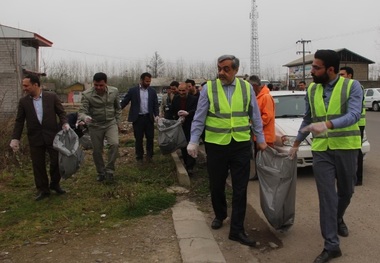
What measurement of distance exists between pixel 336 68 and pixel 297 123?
3.85m

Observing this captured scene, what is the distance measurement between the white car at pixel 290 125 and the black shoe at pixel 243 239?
2.97 metres

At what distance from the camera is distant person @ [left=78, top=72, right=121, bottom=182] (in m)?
6.43

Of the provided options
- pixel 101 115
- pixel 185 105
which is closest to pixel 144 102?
pixel 185 105

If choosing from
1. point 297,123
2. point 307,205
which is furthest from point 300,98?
point 307,205

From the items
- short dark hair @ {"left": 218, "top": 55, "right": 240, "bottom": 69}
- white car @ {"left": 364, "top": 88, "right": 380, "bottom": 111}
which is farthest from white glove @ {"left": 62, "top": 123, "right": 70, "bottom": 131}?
white car @ {"left": 364, "top": 88, "right": 380, "bottom": 111}

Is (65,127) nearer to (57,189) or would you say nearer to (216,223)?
(57,189)

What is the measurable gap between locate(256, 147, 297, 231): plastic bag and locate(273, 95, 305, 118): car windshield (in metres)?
3.93

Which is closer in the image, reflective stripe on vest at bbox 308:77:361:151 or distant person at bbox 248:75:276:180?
reflective stripe on vest at bbox 308:77:361:151

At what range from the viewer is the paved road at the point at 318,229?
388 centimetres

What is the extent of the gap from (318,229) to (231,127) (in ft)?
5.21

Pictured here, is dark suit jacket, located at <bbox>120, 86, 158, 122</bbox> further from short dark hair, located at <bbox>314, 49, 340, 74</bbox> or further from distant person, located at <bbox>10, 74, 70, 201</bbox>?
short dark hair, located at <bbox>314, 49, 340, 74</bbox>

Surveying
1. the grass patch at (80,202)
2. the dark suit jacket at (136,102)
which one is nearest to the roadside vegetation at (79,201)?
the grass patch at (80,202)

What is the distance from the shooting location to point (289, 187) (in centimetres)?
423

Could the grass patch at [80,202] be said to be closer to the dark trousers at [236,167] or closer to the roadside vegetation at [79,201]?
the roadside vegetation at [79,201]
